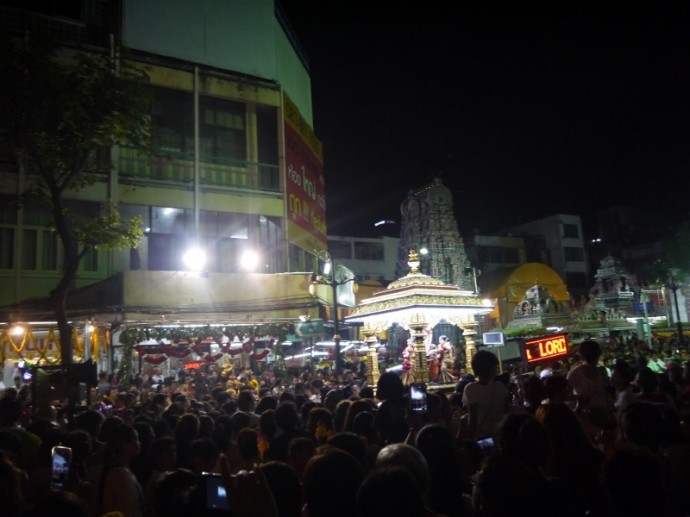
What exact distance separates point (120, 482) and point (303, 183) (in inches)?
866

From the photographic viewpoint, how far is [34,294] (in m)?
20.0

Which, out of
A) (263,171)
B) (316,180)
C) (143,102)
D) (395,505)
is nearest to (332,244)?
(316,180)

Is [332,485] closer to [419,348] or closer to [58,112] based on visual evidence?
[419,348]

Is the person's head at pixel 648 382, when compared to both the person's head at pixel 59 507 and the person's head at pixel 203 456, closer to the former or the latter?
the person's head at pixel 203 456

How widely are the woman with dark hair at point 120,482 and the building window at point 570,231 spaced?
5155 cm

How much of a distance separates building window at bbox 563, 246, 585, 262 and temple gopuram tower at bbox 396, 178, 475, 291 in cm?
1532

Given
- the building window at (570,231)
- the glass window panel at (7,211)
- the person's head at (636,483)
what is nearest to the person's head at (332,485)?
the person's head at (636,483)

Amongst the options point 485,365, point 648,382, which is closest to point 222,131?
point 485,365

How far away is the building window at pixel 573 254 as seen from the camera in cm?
5184

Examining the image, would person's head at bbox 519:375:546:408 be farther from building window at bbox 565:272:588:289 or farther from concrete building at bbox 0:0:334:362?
building window at bbox 565:272:588:289

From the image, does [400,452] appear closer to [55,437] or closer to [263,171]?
[55,437]

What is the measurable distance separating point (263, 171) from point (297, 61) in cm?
755

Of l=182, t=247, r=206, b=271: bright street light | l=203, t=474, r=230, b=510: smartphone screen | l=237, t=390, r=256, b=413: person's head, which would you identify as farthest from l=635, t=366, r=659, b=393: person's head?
l=182, t=247, r=206, b=271: bright street light

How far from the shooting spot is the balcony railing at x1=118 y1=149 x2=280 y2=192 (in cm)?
2183
